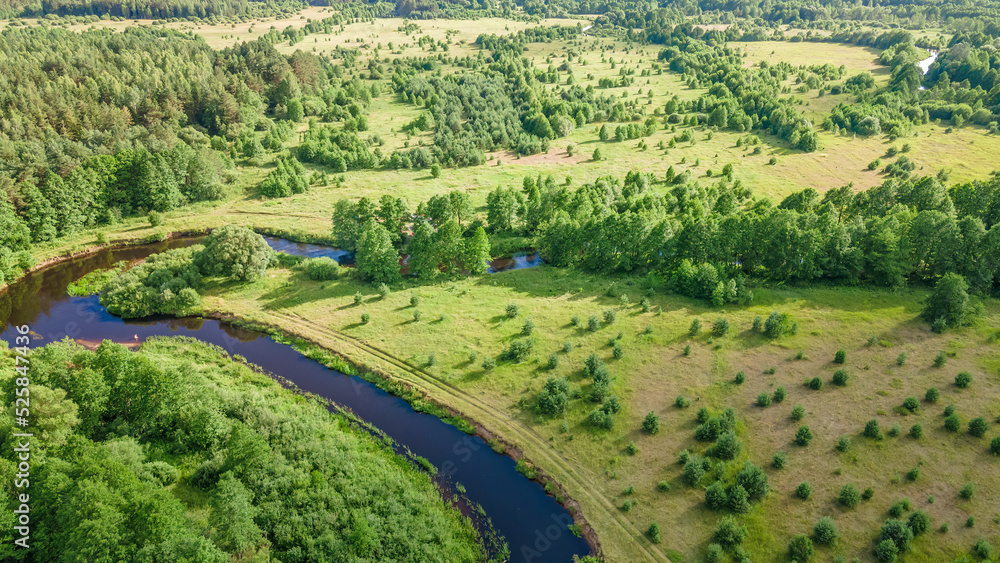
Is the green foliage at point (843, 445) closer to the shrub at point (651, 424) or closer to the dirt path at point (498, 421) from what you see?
the shrub at point (651, 424)

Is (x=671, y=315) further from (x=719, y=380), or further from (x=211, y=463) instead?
(x=211, y=463)

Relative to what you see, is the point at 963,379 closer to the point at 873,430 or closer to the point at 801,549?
the point at 873,430

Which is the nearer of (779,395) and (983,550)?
(983,550)

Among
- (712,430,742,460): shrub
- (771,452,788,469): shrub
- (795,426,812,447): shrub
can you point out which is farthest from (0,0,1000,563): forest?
(795,426,812,447): shrub

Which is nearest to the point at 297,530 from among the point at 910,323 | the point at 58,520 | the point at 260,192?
the point at 58,520

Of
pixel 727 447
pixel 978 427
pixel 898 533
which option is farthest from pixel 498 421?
pixel 978 427

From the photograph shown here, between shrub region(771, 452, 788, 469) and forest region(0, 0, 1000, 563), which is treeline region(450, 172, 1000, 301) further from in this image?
shrub region(771, 452, 788, 469)
